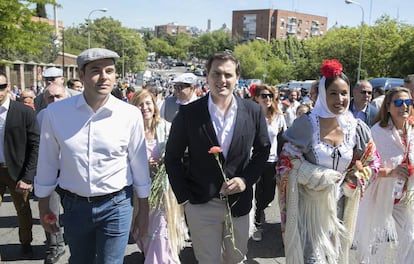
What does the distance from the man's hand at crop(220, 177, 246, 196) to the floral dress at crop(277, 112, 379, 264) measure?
0.61 m

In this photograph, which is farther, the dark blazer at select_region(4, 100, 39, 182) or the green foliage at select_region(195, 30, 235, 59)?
the green foliage at select_region(195, 30, 235, 59)

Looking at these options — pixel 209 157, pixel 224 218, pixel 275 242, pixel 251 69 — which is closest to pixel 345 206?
pixel 224 218

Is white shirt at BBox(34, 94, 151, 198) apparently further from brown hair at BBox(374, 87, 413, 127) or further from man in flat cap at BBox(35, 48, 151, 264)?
brown hair at BBox(374, 87, 413, 127)

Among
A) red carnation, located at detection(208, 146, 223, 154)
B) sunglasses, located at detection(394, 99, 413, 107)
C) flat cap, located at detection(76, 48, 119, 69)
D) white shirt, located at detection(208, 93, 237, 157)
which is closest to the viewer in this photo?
flat cap, located at detection(76, 48, 119, 69)

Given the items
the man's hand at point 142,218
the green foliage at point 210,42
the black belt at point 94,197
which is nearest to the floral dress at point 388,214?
the man's hand at point 142,218

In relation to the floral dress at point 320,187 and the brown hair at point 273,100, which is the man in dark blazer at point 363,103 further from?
the floral dress at point 320,187

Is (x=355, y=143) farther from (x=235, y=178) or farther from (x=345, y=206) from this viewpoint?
(x=235, y=178)

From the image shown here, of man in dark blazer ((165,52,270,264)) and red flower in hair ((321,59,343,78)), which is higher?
red flower in hair ((321,59,343,78))

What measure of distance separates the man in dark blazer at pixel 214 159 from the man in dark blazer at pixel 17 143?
2064mm

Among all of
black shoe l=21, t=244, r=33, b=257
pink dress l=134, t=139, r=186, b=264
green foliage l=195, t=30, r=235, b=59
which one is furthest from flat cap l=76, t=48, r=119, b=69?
green foliage l=195, t=30, r=235, b=59

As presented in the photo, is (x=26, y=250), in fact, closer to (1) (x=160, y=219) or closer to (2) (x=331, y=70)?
(1) (x=160, y=219)

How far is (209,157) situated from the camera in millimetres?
2979

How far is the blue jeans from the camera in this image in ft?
8.92

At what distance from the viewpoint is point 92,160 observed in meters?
2.66
